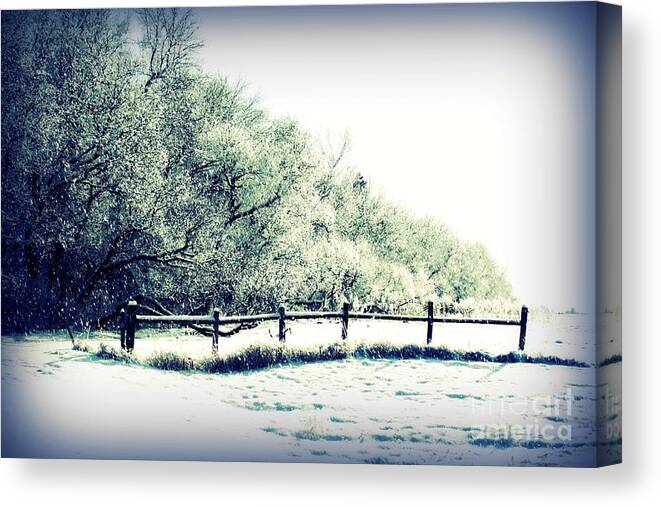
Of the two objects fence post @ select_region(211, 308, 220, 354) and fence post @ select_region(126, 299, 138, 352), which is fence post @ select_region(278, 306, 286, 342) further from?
fence post @ select_region(126, 299, 138, 352)

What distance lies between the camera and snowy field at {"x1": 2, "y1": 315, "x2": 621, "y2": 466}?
7047 mm

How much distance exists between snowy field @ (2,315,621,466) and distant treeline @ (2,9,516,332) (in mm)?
359

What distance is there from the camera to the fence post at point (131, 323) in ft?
24.7

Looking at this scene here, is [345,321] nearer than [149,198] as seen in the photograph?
Yes

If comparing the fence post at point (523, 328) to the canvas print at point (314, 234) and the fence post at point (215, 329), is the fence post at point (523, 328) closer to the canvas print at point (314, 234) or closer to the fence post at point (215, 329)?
the canvas print at point (314, 234)

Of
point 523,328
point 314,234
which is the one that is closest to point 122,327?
point 314,234

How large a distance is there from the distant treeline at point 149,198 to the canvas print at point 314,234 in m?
0.02

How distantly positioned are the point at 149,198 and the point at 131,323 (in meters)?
1.00

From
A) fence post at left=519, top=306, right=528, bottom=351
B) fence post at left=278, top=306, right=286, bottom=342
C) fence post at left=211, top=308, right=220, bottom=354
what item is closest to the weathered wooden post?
fence post at left=278, top=306, right=286, bottom=342

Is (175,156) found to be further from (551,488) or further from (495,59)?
(551,488)

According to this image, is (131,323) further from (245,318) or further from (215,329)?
(245,318)

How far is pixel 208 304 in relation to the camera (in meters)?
7.55

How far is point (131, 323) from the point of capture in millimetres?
7559

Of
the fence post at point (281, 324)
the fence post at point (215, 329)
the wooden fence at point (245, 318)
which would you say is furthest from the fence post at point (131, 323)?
the fence post at point (281, 324)
